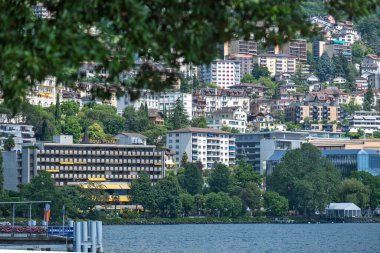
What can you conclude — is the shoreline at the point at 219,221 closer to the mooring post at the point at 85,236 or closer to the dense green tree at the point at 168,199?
the dense green tree at the point at 168,199

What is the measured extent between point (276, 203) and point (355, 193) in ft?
41.3

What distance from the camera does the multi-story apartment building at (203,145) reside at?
597 feet

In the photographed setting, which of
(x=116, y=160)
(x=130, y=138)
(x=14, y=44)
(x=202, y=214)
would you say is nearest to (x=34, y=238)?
(x=14, y=44)

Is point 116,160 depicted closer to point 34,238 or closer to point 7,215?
point 7,215

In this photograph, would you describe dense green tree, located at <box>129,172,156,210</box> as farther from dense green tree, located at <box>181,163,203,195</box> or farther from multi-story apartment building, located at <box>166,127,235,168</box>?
multi-story apartment building, located at <box>166,127,235,168</box>

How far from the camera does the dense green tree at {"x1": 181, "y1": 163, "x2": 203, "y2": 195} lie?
14475 cm

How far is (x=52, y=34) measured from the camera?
42.8 feet

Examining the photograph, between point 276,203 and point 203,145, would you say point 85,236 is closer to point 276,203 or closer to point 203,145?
point 276,203

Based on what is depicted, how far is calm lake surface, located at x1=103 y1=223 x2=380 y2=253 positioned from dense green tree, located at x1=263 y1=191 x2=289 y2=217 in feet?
36.3

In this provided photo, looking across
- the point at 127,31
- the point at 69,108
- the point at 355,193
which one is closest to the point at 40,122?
the point at 69,108

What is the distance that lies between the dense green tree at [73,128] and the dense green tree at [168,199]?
38996mm

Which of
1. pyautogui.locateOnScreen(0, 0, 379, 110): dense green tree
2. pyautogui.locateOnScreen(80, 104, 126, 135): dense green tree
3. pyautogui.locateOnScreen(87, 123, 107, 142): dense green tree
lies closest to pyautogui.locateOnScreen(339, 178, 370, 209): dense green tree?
pyautogui.locateOnScreen(87, 123, 107, 142): dense green tree

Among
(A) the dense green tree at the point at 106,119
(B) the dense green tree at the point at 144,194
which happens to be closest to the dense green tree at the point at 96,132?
(A) the dense green tree at the point at 106,119

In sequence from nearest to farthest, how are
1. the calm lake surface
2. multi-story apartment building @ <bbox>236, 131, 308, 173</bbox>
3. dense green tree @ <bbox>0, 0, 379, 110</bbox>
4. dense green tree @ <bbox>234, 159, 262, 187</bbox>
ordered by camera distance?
dense green tree @ <bbox>0, 0, 379, 110</bbox>, the calm lake surface, dense green tree @ <bbox>234, 159, 262, 187</bbox>, multi-story apartment building @ <bbox>236, 131, 308, 173</bbox>
